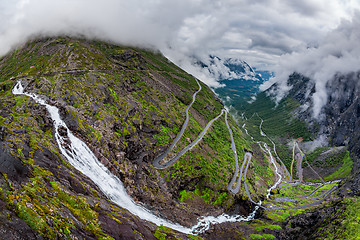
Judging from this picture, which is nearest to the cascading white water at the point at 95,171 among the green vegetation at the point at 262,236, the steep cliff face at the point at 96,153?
the steep cliff face at the point at 96,153

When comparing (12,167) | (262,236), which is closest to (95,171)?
(12,167)

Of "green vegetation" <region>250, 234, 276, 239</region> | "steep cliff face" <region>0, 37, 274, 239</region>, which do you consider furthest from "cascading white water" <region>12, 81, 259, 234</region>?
"green vegetation" <region>250, 234, 276, 239</region>

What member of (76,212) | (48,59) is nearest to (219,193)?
(76,212)

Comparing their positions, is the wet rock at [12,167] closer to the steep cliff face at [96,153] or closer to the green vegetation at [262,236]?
the steep cliff face at [96,153]

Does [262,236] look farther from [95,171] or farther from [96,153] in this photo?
[96,153]

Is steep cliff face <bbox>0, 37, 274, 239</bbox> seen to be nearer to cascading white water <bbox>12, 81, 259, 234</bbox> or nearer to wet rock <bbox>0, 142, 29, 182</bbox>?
wet rock <bbox>0, 142, 29, 182</bbox>
